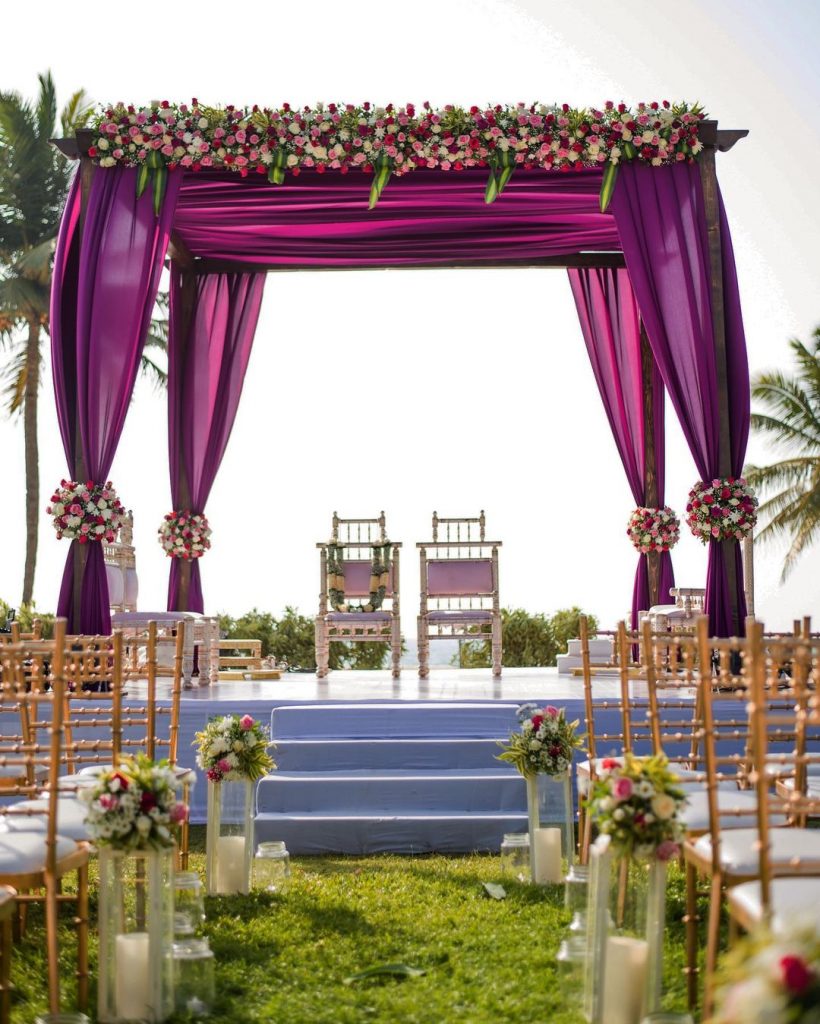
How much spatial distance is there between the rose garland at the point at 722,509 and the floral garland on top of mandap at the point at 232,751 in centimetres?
333

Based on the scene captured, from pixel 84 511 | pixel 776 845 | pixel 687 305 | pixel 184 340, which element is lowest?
pixel 776 845

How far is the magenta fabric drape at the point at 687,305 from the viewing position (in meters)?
6.92

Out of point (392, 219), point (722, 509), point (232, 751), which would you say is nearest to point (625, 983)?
point (232, 751)

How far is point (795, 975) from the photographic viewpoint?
1521mm

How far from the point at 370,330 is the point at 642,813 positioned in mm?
13236

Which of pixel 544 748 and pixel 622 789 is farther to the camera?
pixel 544 748

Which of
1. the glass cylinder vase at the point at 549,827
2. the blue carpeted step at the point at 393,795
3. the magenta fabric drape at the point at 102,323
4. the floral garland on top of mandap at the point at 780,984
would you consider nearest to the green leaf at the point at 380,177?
the magenta fabric drape at the point at 102,323

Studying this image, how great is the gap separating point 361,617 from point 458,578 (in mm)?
750

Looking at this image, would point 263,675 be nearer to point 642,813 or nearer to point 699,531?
point 699,531

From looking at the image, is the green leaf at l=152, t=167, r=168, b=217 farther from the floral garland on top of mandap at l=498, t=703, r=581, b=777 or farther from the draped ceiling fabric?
the floral garland on top of mandap at l=498, t=703, r=581, b=777

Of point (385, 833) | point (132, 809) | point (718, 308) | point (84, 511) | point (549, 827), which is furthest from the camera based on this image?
point (718, 308)

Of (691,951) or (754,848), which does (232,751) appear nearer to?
(691,951)

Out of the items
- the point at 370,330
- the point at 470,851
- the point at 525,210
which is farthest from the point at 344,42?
the point at 470,851

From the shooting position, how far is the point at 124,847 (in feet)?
9.55
